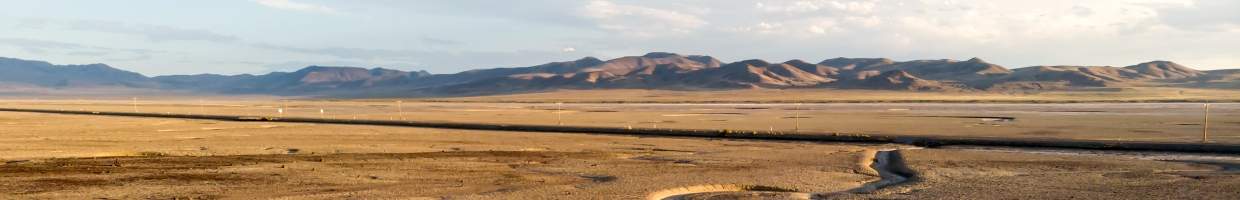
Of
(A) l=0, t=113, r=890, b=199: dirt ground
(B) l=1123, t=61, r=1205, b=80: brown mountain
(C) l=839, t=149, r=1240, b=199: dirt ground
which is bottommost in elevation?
(C) l=839, t=149, r=1240, b=199: dirt ground

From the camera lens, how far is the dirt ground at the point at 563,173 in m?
9.12

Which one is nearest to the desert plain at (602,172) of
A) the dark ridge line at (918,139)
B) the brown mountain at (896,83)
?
the dark ridge line at (918,139)

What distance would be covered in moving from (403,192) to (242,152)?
7803 millimetres

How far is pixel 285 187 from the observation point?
31.7 feet

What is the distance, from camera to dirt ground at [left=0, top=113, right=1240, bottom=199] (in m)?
9.12

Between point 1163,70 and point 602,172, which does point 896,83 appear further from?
point 602,172

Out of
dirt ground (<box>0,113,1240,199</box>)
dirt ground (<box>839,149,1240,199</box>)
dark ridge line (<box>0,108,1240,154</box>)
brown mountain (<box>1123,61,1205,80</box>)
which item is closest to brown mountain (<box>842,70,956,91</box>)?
brown mountain (<box>1123,61,1205,80</box>)

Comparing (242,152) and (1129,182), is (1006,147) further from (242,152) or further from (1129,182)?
(242,152)

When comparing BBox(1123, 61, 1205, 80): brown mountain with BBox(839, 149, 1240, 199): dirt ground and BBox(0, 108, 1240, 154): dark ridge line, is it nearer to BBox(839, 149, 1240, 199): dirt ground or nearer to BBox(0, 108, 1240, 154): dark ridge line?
BBox(0, 108, 1240, 154): dark ridge line

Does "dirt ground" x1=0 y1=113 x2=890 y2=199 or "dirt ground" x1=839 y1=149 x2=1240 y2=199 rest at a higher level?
"dirt ground" x1=0 y1=113 x2=890 y2=199

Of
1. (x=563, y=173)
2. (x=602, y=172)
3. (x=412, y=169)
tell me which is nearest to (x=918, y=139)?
(x=602, y=172)

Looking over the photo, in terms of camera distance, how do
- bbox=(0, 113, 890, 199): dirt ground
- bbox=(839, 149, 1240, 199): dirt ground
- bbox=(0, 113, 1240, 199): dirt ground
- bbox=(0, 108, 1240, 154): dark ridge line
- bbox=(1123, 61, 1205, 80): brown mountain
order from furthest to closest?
bbox=(1123, 61, 1205, 80): brown mountain → bbox=(0, 108, 1240, 154): dark ridge line → bbox=(0, 113, 890, 199): dirt ground → bbox=(0, 113, 1240, 199): dirt ground → bbox=(839, 149, 1240, 199): dirt ground

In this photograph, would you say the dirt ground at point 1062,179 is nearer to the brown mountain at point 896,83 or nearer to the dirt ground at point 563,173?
the dirt ground at point 563,173

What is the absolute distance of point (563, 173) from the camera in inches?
452
